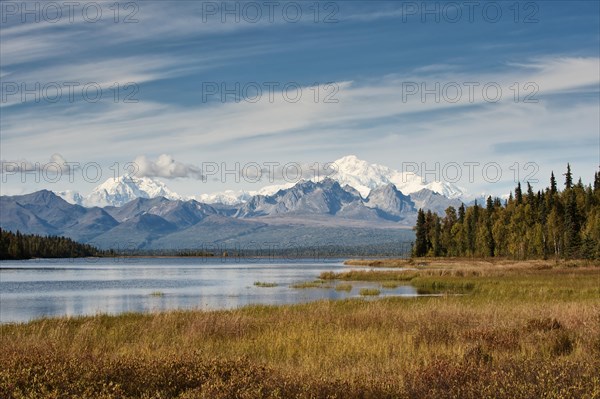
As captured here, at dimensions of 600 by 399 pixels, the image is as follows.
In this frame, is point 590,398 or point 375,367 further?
point 375,367

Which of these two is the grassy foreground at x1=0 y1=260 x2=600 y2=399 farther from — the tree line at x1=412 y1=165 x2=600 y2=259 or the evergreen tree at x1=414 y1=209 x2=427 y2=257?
the evergreen tree at x1=414 y1=209 x2=427 y2=257

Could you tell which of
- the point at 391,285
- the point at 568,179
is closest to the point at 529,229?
the point at 568,179

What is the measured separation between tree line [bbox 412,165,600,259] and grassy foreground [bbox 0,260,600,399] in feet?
320

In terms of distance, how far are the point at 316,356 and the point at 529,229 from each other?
131 metres

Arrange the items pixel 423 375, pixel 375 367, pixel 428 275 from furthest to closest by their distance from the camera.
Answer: pixel 428 275 → pixel 375 367 → pixel 423 375

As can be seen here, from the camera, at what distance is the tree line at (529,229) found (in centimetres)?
Answer: 12706

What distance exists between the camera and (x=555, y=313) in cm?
2784

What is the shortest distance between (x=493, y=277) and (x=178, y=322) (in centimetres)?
5316

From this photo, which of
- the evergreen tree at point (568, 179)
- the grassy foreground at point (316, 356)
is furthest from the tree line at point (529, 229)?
the grassy foreground at point (316, 356)

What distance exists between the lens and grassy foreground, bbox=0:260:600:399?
12.1 metres

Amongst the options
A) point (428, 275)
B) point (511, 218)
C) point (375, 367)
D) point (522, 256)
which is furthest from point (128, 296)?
point (511, 218)

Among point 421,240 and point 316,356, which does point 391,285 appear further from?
point 421,240

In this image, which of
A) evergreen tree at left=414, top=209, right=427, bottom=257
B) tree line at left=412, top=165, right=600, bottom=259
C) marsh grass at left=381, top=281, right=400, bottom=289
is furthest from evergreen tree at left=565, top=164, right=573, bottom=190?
marsh grass at left=381, top=281, right=400, bottom=289

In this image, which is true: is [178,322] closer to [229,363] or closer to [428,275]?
[229,363]
